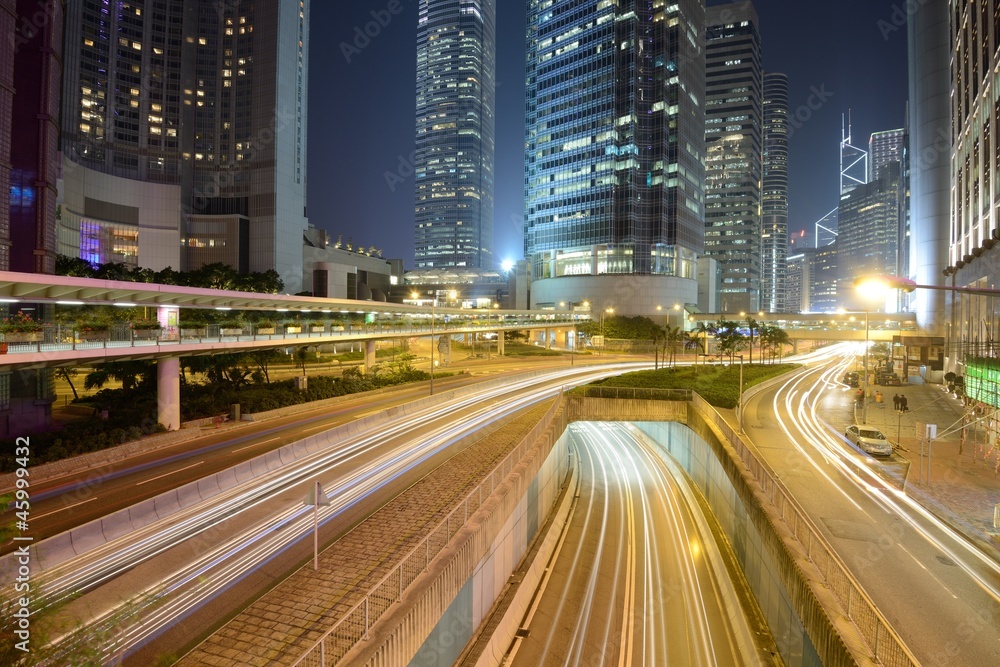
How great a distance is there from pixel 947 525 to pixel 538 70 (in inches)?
4735

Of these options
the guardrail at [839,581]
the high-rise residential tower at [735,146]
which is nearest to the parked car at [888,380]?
the guardrail at [839,581]

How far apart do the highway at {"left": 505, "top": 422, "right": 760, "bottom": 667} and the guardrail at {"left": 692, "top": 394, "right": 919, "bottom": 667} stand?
12.1 ft

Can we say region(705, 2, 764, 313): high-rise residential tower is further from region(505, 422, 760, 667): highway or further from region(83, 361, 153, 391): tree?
region(83, 361, 153, 391): tree

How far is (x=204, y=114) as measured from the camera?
99312mm

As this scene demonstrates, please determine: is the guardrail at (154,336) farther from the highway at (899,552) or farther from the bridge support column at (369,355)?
the highway at (899,552)

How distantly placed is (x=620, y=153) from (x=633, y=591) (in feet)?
327

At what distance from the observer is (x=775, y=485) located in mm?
13172

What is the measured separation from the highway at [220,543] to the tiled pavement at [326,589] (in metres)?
0.76

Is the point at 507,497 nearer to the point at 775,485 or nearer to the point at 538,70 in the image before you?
the point at 775,485

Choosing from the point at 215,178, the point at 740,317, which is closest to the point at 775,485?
the point at 740,317

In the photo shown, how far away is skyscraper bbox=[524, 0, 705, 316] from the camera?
101688 millimetres

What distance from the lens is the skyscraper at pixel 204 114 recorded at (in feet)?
291

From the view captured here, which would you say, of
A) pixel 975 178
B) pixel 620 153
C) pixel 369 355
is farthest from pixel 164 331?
pixel 620 153

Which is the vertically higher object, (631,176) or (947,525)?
(631,176)
